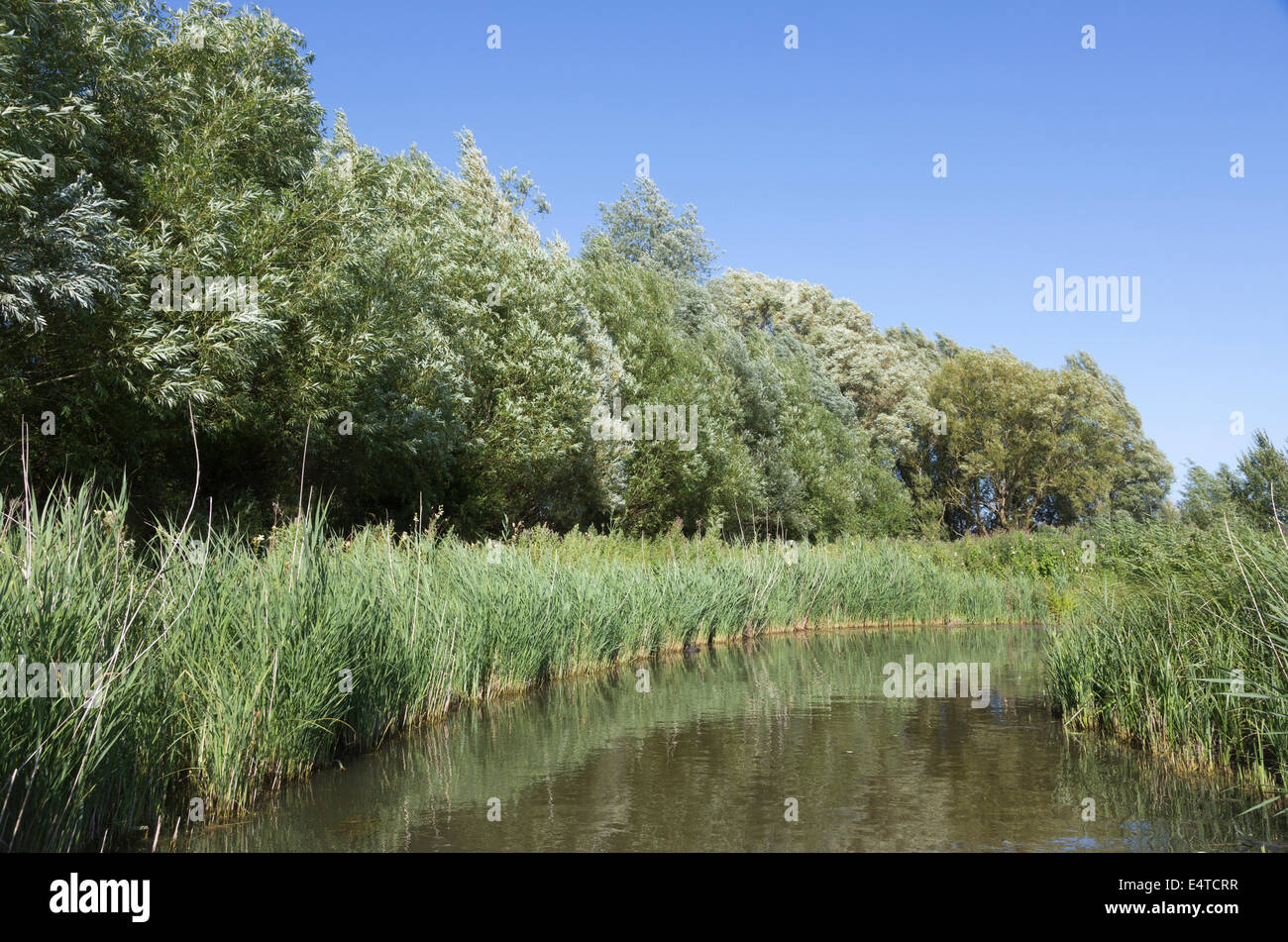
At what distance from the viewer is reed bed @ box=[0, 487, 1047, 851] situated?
505cm

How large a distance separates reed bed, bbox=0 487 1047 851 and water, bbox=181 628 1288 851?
0.43 metres

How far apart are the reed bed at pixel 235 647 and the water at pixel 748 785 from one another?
43 centimetres

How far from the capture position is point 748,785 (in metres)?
7.86

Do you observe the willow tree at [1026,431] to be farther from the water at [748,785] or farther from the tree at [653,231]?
the water at [748,785]

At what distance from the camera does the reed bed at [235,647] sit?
505cm

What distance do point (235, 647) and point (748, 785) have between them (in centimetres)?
462
